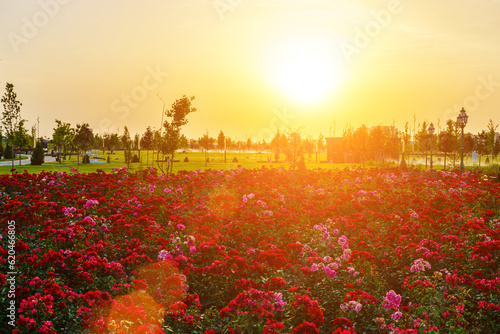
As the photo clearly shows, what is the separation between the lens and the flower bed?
5.43m

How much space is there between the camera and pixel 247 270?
7164 millimetres

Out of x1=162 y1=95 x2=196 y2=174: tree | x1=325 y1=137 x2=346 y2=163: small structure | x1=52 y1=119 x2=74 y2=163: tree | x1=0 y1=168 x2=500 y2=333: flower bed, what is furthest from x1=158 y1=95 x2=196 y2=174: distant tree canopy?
x1=325 y1=137 x2=346 y2=163: small structure

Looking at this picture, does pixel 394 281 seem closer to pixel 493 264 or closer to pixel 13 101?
pixel 493 264

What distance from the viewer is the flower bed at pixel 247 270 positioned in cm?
543

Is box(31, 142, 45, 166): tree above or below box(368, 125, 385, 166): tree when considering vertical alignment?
below

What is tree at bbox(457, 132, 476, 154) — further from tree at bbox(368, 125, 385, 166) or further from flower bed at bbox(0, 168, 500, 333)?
flower bed at bbox(0, 168, 500, 333)

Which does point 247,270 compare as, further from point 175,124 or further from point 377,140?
point 377,140

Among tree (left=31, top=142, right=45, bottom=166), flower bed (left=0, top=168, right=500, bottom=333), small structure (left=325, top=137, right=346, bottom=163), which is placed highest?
small structure (left=325, top=137, right=346, bottom=163)

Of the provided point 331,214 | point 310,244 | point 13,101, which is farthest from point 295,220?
point 13,101

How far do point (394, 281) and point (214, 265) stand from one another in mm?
3586

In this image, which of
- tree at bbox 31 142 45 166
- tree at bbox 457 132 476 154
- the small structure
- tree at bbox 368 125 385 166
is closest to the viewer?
tree at bbox 368 125 385 166

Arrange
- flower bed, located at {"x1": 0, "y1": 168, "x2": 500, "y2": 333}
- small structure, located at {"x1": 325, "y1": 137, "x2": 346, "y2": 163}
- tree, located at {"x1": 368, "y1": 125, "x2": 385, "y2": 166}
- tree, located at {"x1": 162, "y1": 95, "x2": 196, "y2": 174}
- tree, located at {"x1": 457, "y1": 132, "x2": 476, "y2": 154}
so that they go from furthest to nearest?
tree, located at {"x1": 457, "y1": 132, "x2": 476, "y2": 154}
small structure, located at {"x1": 325, "y1": 137, "x2": 346, "y2": 163}
tree, located at {"x1": 368, "y1": 125, "x2": 385, "y2": 166}
tree, located at {"x1": 162, "y1": 95, "x2": 196, "y2": 174}
flower bed, located at {"x1": 0, "y1": 168, "x2": 500, "y2": 333}

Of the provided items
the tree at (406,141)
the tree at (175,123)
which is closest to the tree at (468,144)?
the tree at (406,141)

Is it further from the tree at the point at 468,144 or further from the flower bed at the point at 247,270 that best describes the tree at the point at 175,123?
the tree at the point at 468,144
